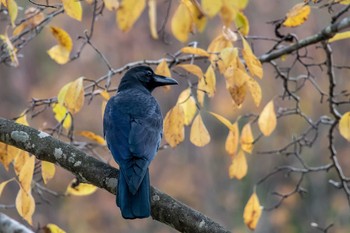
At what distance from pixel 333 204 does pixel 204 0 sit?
9.58 metres

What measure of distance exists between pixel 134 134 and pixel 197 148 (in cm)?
812

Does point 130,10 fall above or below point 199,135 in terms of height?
above

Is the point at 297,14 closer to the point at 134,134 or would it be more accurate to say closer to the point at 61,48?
the point at 134,134

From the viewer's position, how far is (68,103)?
3.89 meters

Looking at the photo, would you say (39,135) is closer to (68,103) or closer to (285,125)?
(68,103)

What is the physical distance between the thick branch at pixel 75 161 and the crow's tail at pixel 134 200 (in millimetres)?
32

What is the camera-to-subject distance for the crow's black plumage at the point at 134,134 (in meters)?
3.68

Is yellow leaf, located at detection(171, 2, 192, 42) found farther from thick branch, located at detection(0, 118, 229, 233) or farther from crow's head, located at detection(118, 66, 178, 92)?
crow's head, located at detection(118, 66, 178, 92)

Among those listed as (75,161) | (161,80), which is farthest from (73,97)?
(161,80)

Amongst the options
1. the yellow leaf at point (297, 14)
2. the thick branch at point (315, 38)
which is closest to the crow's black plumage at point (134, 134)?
the thick branch at point (315, 38)

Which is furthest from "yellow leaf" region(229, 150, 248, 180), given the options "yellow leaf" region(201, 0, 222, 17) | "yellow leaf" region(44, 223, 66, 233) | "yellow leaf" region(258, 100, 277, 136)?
"yellow leaf" region(201, 0, 222, 17)

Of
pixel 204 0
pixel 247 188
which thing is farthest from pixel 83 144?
pixel 247 188

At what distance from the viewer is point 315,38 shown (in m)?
4.16

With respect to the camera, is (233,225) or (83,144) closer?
(83,144)
